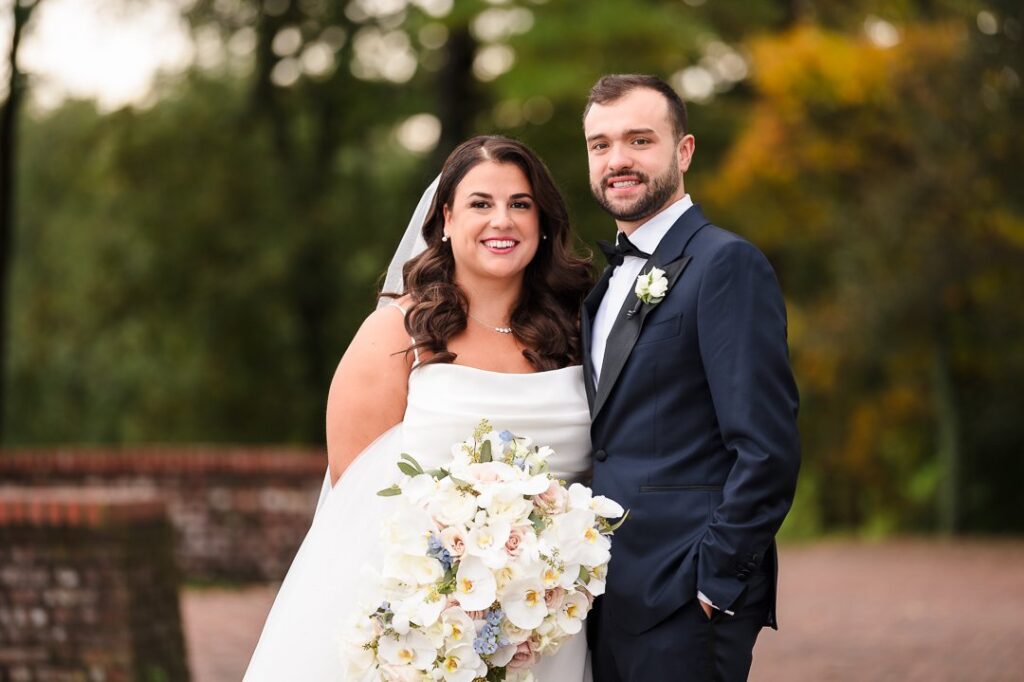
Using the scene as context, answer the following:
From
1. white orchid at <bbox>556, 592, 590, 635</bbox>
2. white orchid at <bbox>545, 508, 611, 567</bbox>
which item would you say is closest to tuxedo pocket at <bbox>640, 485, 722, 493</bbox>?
white orchid at <bbox>545, 508, 611, 567</bbox>

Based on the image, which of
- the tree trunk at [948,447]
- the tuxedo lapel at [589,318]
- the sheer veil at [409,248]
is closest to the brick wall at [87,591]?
the sheer veil at [409,248]

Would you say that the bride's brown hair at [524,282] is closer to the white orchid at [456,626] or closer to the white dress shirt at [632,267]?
the white dress shirt at [632,267]

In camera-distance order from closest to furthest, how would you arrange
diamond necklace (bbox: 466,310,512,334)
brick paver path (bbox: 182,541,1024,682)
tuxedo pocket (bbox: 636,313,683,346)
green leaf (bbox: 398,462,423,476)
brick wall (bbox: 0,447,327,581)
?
green leaf (bbox: 398,462,423,476) → tuxedo pocket (bbox: 636,313,683,346) → diamond necklace (bbox: 466,310,512,334) → brick paver path (bbox: 182,541,1024,682) → brick wall (bbox: 0,447,327,581)

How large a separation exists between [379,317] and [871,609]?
7848 mm

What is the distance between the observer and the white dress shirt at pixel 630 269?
3791 mm

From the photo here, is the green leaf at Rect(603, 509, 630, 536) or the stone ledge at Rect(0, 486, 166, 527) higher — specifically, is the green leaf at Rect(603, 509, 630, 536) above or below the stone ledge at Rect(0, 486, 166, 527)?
above

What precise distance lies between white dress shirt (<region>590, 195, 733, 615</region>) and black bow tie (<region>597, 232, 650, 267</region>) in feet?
0.05

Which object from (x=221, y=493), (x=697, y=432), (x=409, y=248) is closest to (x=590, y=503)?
(x=697, y=432)

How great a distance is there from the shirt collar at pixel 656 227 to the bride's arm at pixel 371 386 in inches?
31.2

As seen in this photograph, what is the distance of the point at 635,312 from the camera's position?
11.9 feet

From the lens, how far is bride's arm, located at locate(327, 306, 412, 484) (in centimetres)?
398

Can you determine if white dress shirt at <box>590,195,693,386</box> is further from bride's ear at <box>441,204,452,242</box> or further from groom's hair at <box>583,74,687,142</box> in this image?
bride's ear at <box>441,204,452,242</box>

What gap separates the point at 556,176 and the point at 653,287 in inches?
461

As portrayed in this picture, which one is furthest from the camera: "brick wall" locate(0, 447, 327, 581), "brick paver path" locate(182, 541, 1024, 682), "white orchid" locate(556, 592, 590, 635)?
"brick wall" locate(0, 447, 327, 581)
